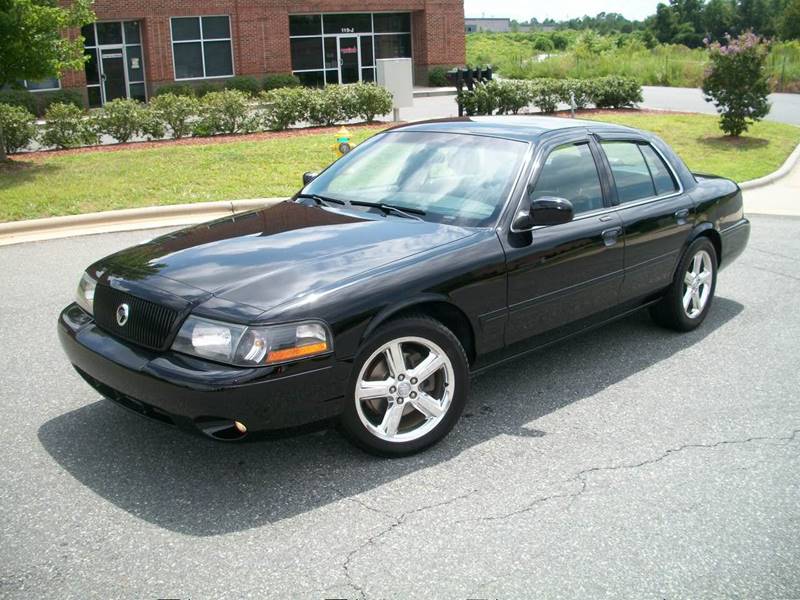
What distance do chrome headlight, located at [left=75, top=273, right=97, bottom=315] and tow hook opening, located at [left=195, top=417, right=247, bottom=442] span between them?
1.10 metres

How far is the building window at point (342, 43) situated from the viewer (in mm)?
37500

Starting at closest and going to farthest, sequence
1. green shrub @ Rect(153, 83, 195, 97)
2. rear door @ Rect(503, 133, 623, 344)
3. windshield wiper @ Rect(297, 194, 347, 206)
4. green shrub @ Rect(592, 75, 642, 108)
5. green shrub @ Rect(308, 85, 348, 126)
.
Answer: rear door @ Rect(503, 133, 623, 344), windshield wiper @ Rect(297, 194, 347, 206), green shrub @ Rect(308, 85, 348, 126), green shrub @ Rect(592, 75, 642, 108), green shrub @ Rect(153, 83, 195, 97)

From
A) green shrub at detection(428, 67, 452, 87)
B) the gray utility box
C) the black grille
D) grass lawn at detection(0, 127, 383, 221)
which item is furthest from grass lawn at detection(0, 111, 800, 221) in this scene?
green shrub at detection(428, 67, 452, 87)

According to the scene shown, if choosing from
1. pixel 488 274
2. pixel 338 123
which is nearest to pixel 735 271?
pixel 488 274

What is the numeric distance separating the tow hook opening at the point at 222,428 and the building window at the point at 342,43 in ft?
115

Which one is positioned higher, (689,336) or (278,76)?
(278,76)

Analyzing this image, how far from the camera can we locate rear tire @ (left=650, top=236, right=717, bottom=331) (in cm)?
629

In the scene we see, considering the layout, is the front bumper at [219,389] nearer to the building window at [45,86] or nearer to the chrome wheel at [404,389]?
the chrome wheel at [404,389]

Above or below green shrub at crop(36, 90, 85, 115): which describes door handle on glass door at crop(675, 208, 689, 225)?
below

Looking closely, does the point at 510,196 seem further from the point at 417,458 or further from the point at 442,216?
the point at 417,458

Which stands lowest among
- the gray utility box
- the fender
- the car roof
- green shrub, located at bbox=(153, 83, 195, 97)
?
the fender

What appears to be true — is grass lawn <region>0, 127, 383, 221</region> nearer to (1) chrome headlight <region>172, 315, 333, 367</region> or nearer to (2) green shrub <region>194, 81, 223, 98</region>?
(1) chrome headlight <region>172, 315, 333, 367</region>

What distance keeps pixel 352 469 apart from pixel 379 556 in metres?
0.79

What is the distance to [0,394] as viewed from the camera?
525cm
